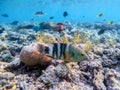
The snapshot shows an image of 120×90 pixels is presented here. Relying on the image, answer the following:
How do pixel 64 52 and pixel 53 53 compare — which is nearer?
pixel 53 53

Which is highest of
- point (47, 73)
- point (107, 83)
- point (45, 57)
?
point (45, 57)

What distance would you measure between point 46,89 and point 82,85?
73 centimetres

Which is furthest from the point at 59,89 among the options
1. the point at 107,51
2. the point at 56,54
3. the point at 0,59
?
the point at 0,59

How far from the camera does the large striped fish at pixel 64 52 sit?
334cm

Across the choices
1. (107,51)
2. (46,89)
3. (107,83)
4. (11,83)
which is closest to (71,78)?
(46,89)

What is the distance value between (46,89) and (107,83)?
4.71ft

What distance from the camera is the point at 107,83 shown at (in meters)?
4.57

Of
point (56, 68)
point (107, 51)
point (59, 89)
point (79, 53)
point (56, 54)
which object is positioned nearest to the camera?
point (56, 54)

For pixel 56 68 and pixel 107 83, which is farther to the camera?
pixel 107 83

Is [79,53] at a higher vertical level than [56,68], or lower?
higher

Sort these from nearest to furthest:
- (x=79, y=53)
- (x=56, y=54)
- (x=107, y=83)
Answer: (x=56, y=54) < (x=79, y=53) < (x=107, y=83)

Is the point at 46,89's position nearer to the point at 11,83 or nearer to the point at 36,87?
the point at 36,87

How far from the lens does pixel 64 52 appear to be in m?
3.45

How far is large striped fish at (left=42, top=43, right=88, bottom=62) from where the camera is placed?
11.0 feet
